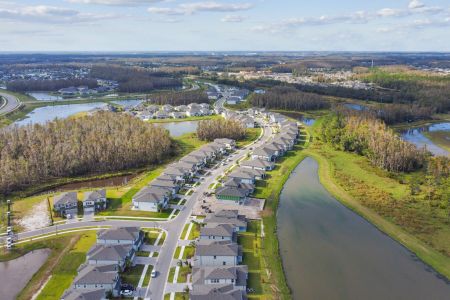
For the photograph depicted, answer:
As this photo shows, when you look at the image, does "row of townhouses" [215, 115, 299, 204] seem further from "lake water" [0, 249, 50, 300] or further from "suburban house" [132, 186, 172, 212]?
"lake water" [0, 249, 50, 300]

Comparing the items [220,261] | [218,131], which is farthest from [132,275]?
[218,131]

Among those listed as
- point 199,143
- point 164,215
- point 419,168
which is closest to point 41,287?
point 164,215

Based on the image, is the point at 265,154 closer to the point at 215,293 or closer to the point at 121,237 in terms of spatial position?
the point at 121,237

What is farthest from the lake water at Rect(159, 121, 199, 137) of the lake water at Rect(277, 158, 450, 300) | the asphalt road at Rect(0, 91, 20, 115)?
the asphalt road at Rect(0, 91, 20, 115)

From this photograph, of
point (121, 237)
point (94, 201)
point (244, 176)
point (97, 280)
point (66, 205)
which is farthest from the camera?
point (244, 176)

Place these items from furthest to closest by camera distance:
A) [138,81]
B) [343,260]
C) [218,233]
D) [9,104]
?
[138,81]
[9,104]
[218,233]
[343,260]

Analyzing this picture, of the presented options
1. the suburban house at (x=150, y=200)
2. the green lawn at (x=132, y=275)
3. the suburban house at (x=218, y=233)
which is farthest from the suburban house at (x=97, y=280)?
the suburban house at (x=150, y=200)

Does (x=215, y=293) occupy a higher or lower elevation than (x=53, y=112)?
lower

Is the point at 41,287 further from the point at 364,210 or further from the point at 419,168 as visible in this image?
the point at 419,168
